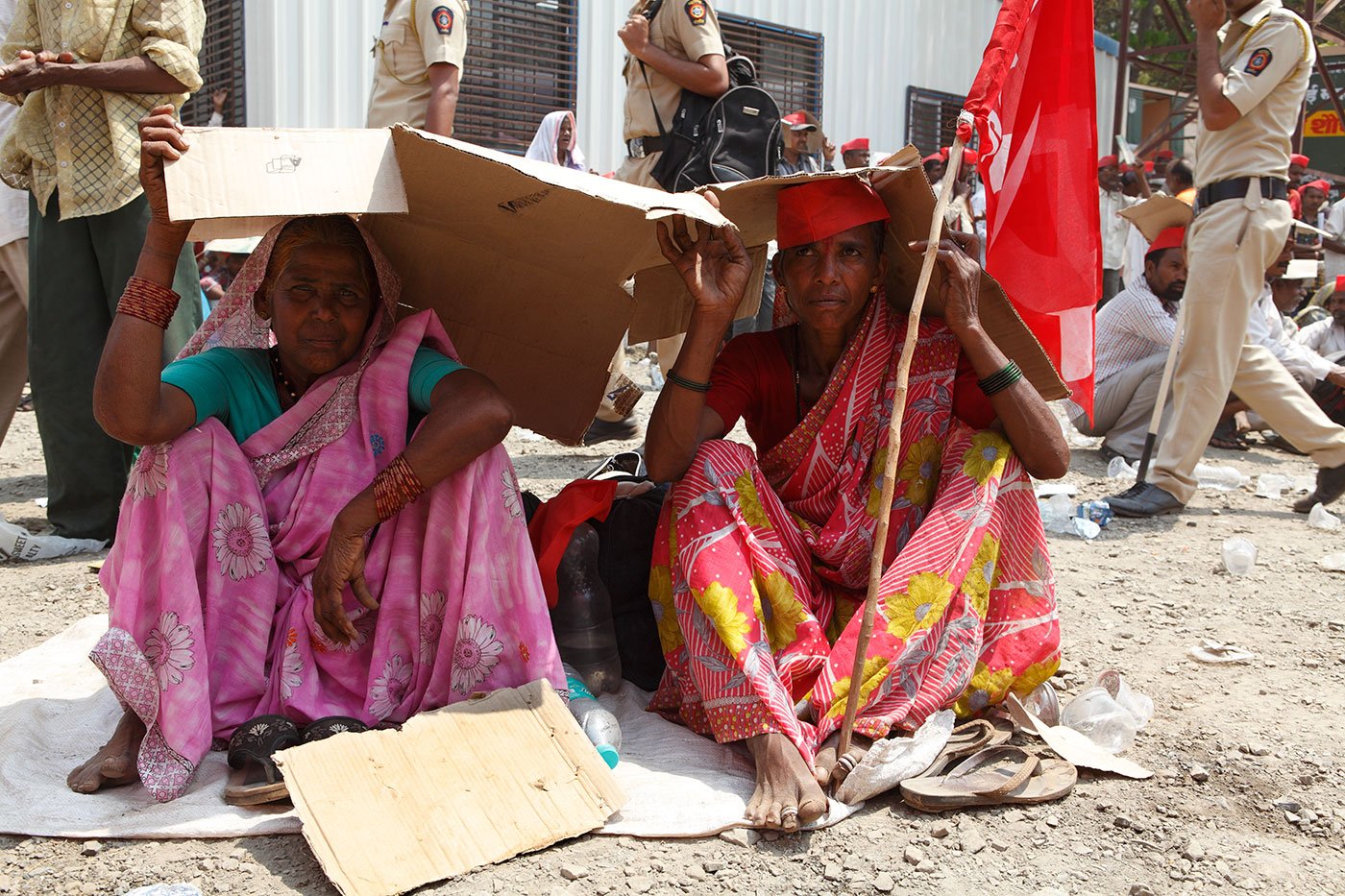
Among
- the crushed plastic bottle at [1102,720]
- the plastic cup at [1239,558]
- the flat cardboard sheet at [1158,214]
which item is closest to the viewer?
the crushed plastic bottle at [1102,720]

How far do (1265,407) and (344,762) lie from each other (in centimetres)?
480

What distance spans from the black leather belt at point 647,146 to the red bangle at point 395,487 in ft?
9.92

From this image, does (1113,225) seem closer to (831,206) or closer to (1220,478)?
(1220,478)

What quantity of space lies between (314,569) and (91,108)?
229 centimetres

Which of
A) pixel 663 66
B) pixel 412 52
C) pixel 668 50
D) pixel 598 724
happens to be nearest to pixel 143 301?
pixel 598 724

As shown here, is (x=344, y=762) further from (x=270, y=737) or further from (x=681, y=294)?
(x=681, y=294)

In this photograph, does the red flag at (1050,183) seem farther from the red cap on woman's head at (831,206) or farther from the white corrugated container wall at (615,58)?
the white corrugated container wall at (615,58)

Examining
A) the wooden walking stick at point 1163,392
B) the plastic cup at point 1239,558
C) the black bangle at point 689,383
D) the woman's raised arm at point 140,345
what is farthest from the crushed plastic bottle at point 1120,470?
the woman's raised arm at point 140,345

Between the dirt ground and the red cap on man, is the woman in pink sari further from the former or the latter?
the red cap on man

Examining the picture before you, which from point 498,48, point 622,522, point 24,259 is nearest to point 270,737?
point 622,522

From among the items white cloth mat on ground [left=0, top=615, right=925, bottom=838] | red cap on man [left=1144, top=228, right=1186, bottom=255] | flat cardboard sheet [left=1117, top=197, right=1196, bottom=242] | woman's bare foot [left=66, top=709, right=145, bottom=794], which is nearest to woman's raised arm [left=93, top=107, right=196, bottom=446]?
woman's bare foot [left=66, top=709, right=145, bottom=794]

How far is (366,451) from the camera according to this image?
2637mm

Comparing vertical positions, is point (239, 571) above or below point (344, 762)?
above

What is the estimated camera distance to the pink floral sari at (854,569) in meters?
2.45
